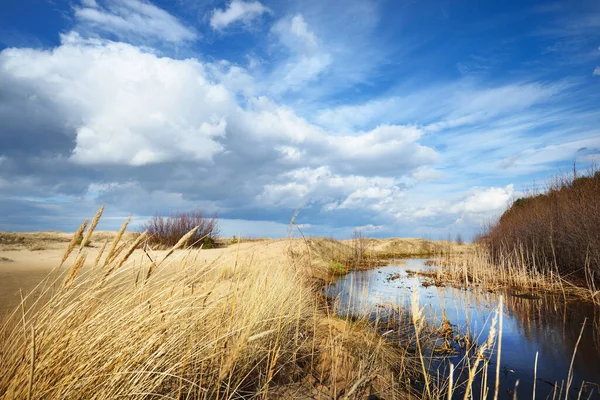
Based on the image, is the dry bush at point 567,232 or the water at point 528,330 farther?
the dry bush at point 567,232

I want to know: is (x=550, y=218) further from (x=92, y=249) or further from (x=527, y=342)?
(x=92, y=249)

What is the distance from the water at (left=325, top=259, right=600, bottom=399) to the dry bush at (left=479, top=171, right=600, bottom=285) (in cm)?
152

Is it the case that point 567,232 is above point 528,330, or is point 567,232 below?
above

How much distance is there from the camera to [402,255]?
2633 centimetres

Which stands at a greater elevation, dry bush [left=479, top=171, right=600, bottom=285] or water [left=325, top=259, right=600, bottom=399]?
dry bush [left=479, top=171, right=600, bottom=285]

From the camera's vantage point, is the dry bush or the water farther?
the dry bush

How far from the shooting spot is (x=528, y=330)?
6445 mm

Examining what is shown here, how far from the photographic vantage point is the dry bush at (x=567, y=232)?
9172mm

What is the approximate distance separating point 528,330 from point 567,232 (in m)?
5.71

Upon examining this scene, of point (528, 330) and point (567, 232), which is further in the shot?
point (567, 232)

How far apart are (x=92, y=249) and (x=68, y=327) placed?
46.8 feet

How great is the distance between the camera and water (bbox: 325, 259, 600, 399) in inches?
170

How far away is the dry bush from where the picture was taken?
30.1 ft

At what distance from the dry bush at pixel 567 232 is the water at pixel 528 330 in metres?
1.52
